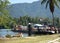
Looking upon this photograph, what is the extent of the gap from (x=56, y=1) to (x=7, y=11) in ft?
86.3

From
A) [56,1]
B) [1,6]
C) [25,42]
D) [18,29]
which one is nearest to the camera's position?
[25,42]

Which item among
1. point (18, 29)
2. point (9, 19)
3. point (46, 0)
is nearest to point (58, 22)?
point (18, 29)

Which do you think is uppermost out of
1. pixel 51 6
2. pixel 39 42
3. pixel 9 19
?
pixel 51 6

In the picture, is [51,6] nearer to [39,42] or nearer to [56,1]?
[56,1]

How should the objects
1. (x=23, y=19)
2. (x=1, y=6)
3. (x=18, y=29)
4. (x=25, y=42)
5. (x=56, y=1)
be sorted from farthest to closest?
1. (x=23, y=19)
2. (x=18, y=29)
3. (x=56, y=1)
4. (x=1, y=6)
5. (x=25, y=42)

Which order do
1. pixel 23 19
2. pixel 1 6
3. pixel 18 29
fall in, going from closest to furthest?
pixel 1 6 < pixel 18 29 < pixel 23 19

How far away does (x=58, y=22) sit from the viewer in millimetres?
150125

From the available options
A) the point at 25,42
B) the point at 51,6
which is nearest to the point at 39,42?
the point at 25,42

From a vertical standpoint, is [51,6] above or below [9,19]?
above

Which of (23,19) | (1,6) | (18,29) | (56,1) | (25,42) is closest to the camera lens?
(25,42)

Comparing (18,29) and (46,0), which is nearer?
(46,0)

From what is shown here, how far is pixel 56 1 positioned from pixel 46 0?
2.70 m

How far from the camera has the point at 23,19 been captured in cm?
14325

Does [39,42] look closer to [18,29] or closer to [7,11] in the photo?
[7,11]
